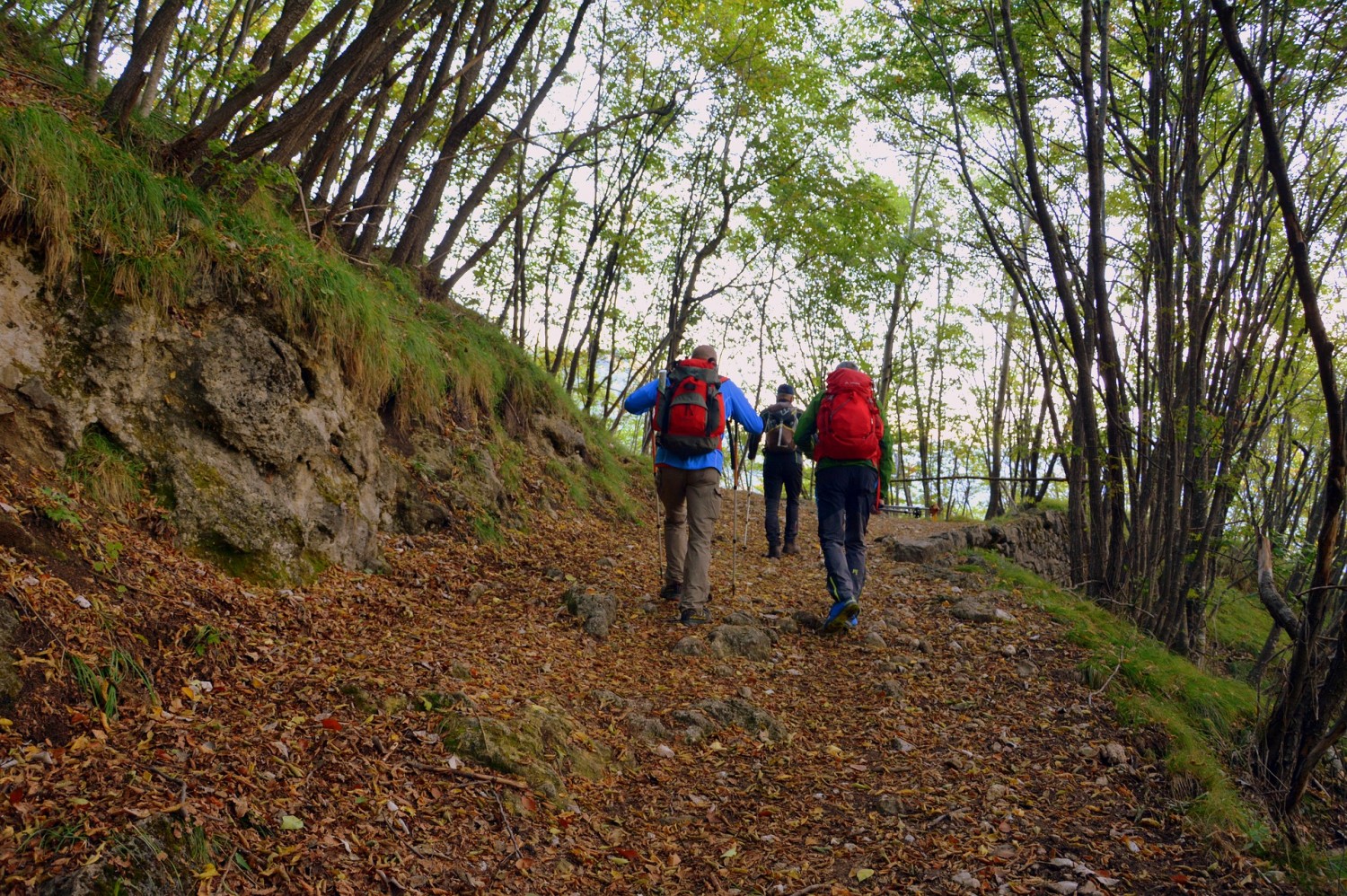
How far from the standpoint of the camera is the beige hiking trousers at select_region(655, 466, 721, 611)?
6566 mm

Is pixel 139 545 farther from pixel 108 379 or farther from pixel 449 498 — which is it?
pixel 449 498

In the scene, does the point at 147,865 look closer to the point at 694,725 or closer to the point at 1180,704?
the point at 694,725

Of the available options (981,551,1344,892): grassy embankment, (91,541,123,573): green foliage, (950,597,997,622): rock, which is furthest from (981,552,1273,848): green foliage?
(91,541,123,573): green foliage

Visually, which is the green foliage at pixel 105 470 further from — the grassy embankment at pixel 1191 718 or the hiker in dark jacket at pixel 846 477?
the grassy embankment at pixel 1191 718

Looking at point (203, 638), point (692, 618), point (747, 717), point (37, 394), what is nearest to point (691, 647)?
point (692, 618)

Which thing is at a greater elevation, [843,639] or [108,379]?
[108,379]

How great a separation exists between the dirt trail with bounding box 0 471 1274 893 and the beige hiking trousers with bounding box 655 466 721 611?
66 centimetres

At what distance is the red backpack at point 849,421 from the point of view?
21.6ft

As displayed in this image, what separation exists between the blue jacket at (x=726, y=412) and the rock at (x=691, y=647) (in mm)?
1405

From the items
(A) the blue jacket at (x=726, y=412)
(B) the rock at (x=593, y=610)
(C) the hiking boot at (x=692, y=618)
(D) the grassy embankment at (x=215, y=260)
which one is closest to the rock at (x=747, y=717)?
(B) the rock at (x=593, y=610)

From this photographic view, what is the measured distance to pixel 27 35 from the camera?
588 centimetres

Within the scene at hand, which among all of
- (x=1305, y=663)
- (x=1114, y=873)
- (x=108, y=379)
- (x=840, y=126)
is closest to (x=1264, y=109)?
(x=1305, y=663)

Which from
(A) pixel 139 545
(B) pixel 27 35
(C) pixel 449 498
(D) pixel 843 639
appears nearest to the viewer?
(A) pixel 139 545

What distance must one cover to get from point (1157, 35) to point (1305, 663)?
19.4 ft
